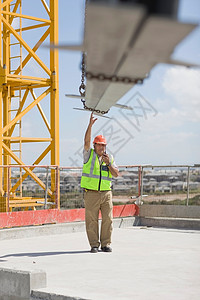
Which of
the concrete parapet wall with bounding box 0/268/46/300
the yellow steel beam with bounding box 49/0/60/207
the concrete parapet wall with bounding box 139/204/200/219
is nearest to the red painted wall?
the concrete parapet wall with bounding box 139/204/200/219

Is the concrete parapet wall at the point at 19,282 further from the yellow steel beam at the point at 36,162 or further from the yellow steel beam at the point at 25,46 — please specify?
the yellow steel beam at the point at 25,46

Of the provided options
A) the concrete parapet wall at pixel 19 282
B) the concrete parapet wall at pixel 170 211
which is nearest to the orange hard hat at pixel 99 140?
the concrete parapet wall at pixel 19 282

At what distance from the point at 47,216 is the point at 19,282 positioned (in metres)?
6.11

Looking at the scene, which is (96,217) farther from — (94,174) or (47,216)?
(47,216)

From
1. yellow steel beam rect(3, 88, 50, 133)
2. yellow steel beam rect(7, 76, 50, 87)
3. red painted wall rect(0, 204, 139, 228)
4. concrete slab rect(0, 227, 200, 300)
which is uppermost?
yellow steel beam rect(7, 76, 50, 87)

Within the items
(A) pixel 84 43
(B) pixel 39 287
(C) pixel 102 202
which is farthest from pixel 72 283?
(A) pixel 84 43

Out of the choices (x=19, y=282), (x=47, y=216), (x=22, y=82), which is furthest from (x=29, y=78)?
(x=19, y=282)

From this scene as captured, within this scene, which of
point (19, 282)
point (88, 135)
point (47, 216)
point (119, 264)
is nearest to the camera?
point (19, 282)

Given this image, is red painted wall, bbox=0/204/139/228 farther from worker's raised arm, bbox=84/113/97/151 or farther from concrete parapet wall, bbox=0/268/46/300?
concrete parapet wall, bbox=0/268/46/300

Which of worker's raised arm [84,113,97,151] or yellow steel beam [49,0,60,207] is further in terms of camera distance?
yellow steel beam [49,0,60,207]

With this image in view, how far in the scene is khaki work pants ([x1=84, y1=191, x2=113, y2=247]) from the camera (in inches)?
360

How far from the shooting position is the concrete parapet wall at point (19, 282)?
246 inches

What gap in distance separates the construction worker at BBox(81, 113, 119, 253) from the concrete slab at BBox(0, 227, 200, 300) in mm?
306

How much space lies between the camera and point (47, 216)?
12.5 meters
